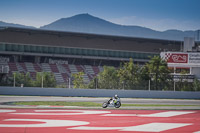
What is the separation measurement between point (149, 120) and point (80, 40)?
5285cm

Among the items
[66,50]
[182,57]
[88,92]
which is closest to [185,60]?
[182,57]

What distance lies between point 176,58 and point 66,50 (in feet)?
77.4

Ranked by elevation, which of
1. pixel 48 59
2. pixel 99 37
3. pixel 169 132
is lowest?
pixel 169 132

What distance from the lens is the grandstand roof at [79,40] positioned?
64406 millimetres

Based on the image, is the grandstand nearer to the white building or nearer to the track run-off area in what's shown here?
the white building

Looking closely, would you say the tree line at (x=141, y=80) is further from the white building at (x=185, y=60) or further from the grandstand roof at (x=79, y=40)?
the grandstand roof at (x=79, y=40)

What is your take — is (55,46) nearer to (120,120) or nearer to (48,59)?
(48,59)

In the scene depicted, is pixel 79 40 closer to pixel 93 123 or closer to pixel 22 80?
pixel 22 80

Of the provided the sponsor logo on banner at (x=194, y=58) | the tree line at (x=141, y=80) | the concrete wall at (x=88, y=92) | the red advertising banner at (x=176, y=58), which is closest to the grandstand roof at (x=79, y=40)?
the red advertising banner at (x=176, y=58)

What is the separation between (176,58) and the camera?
53375mm

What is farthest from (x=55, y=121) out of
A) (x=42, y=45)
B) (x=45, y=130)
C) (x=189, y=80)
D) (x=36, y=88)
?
(x=42, y=45)

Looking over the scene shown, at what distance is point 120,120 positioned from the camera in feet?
59.5

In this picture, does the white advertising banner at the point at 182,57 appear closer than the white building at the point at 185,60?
No

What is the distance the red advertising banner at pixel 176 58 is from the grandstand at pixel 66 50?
28.2 feet
